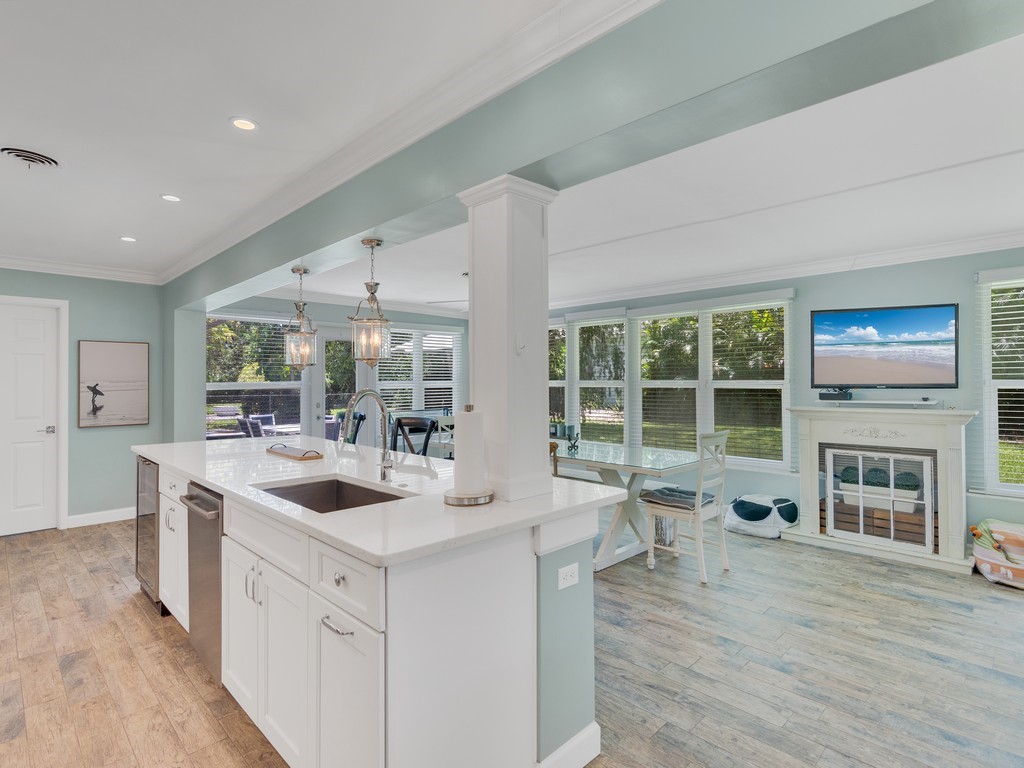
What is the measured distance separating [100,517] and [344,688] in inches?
201

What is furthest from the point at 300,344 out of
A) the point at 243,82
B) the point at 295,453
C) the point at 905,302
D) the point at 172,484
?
the point at 905,302

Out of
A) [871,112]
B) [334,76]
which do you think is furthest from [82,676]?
[871,112]

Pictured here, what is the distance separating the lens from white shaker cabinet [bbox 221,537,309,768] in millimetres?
1745

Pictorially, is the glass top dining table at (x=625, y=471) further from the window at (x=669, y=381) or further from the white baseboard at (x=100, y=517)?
the white baseboard at (x=100, y=517)

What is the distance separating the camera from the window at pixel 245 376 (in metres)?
5.86

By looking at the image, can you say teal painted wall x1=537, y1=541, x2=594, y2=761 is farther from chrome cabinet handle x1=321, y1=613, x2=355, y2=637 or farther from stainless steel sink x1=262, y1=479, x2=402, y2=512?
stainless steel sink x1=262, y1=479, x2=402, y2=512

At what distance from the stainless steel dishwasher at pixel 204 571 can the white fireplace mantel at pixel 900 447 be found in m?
4.40

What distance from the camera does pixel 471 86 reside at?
193 centimetres

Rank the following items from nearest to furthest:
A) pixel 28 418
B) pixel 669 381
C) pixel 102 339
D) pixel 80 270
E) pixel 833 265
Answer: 1. pixel 833 265
2. pixel 28 418
3. pixel 80 270
4. pixel 102 339
5. pixel 669 381

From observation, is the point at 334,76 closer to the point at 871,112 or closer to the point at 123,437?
the point at 871,112

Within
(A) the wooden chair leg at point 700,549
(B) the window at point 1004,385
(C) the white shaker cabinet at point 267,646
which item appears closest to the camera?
(C) the white shaker cabinet at point 267,646

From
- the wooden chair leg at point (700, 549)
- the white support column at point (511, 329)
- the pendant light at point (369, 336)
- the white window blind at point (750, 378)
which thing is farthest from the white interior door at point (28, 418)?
the white window blind at point (750, 378)

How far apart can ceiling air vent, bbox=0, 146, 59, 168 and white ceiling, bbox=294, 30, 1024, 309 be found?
2126mm

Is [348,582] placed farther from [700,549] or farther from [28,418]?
[28,418]
